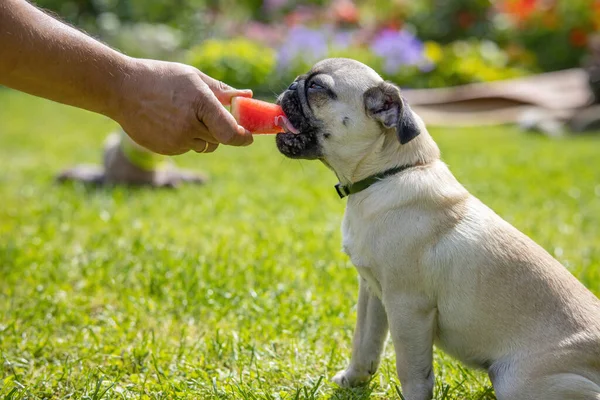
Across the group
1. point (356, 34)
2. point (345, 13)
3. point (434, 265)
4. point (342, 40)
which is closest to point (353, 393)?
point (434, 265)

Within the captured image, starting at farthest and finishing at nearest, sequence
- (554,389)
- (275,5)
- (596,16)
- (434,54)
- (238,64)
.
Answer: (275,5) → (596,16) → (434,54) → (238,64) → (554,389)

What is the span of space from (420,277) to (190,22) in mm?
17760

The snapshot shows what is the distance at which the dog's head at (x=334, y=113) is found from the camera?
3242 mm

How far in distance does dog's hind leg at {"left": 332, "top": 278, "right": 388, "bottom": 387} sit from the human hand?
0.99 metres

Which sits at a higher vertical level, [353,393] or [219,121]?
[219,121]

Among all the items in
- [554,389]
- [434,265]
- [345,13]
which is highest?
[434,265]

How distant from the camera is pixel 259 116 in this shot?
330cm

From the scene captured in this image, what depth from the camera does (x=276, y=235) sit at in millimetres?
5562

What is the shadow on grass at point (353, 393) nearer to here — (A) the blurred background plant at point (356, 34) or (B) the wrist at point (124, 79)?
(B) the wrist at point (124, 79)

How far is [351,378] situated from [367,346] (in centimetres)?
16

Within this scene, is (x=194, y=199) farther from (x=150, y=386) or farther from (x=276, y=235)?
(x=150, y=386)

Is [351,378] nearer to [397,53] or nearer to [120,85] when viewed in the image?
[120,85]

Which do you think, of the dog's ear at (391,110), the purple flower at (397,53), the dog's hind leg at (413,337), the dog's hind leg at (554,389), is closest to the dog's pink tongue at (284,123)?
the dog's ear at (391,110)

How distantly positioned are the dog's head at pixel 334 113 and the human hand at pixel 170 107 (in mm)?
297
